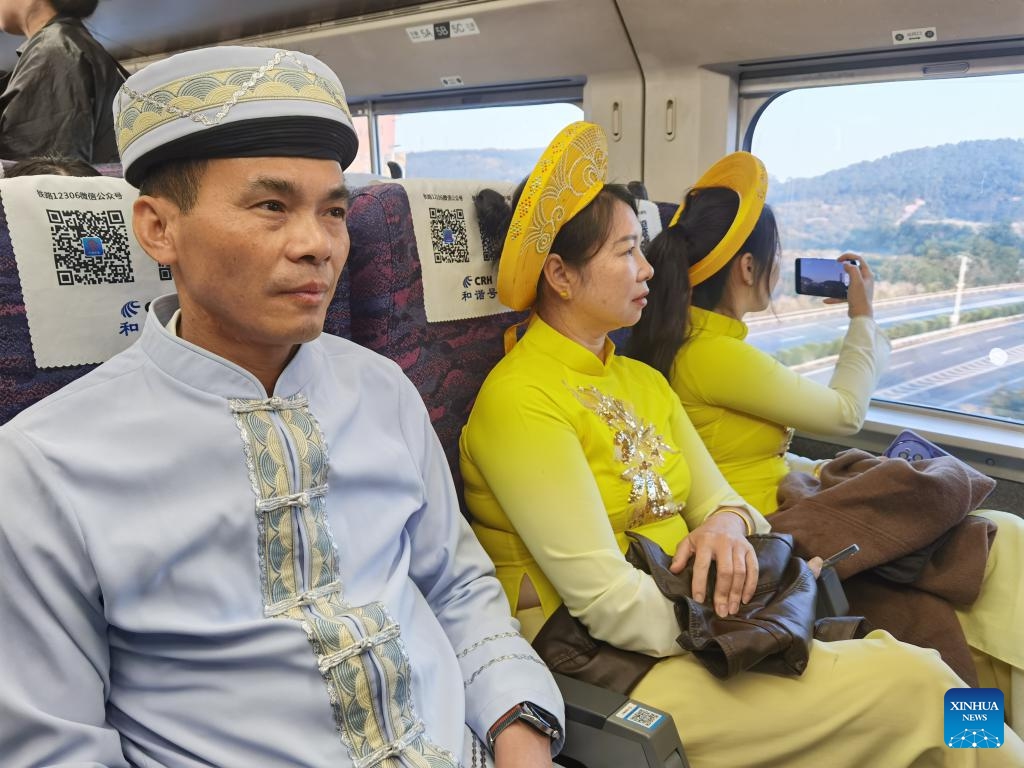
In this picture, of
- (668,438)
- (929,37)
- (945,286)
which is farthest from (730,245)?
(945,286)

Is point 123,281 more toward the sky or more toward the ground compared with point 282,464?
more toward the sky

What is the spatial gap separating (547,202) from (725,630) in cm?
98

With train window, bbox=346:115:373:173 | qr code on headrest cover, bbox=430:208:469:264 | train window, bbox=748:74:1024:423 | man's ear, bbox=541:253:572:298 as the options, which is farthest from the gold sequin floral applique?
train window, bbox=346:115:373:173

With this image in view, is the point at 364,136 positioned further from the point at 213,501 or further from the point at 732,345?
the point at 213,501

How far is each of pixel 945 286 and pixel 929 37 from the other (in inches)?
36.7

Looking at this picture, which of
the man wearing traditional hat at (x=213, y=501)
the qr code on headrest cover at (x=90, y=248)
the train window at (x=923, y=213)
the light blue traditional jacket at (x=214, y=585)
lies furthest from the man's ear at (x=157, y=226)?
the train window at (x=923, y=213)

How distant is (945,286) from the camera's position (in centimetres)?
312

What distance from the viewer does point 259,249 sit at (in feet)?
3.68

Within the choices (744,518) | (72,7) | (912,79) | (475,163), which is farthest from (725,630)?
(475,163)

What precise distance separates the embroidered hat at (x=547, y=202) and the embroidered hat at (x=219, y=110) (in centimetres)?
71

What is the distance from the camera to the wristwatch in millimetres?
1338

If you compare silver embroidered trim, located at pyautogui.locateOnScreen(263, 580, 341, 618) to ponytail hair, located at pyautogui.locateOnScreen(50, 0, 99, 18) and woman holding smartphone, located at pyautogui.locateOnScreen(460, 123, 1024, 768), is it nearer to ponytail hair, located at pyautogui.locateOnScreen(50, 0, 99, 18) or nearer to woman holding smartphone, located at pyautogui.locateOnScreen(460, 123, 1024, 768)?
woman holding smartphone, located at pyautogui.locateOnScreen(460, 123, 1024, 768)

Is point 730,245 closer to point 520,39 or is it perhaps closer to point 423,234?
point 423,234

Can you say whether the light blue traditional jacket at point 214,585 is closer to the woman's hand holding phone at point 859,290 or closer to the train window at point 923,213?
the woman's hand holding phone at point 859,290
